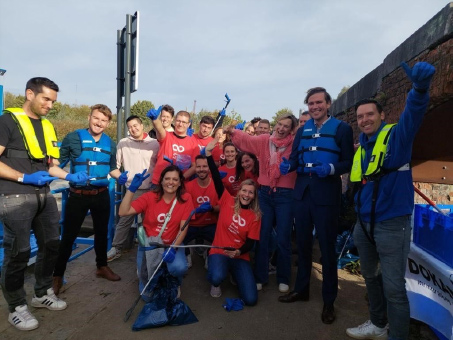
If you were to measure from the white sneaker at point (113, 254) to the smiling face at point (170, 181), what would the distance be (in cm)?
165

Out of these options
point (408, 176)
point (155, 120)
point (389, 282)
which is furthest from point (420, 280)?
point (155, 120)

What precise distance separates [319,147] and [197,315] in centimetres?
Answer: 200

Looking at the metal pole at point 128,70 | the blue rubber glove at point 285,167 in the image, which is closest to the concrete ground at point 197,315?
the blue rubber glove at point 285,167

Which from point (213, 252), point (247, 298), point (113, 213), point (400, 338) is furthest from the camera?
point (113, 213)

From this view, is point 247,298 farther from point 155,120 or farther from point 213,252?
point 155,120

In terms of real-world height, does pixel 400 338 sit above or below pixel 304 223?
below

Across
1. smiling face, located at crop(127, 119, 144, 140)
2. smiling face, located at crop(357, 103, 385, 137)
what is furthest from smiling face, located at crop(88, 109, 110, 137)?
smiling face, located at crop(357, 103, 385, 137)

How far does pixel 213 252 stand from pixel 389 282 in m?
1.84

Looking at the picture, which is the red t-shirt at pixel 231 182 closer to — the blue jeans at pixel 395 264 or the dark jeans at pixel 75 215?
the dark jeans at pixel 75 215

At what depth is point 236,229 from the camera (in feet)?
11.9

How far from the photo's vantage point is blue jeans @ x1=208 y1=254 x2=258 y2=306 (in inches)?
135

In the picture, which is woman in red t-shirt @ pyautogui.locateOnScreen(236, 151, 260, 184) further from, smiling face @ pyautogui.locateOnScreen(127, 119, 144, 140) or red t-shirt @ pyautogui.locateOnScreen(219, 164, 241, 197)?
smiling face @ pyautogui.locateOnScreen(127, 119, 144, 140)

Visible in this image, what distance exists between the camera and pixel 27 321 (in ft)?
9.19

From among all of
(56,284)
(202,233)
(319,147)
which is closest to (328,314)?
(319,147)
